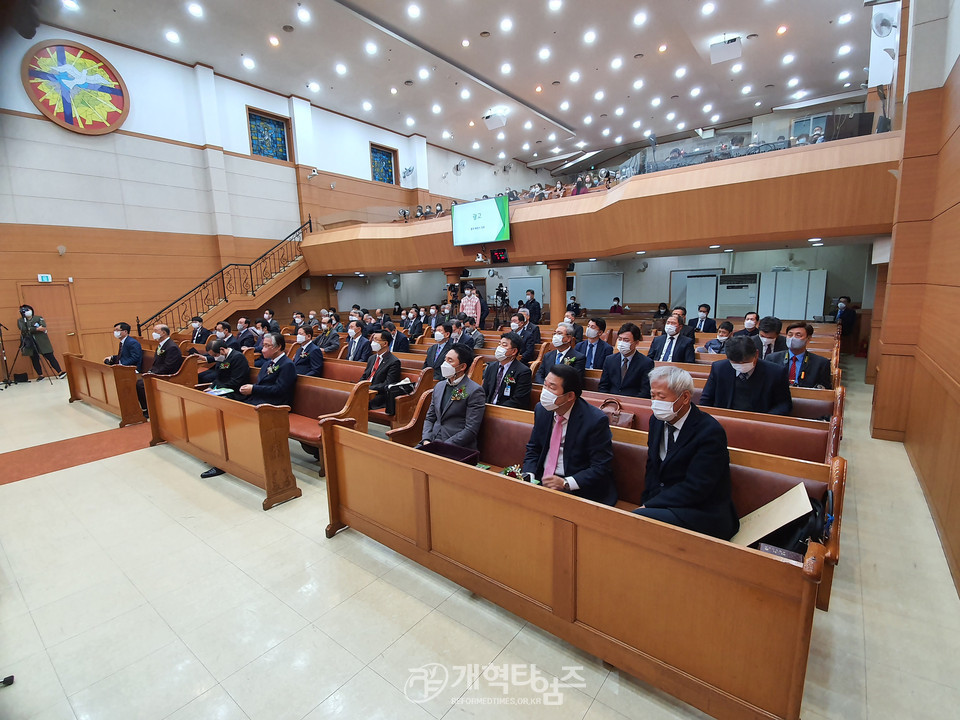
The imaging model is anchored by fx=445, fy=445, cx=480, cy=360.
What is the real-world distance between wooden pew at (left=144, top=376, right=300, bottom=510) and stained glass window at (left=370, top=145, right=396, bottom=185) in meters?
13.1

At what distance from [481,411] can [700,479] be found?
165cm

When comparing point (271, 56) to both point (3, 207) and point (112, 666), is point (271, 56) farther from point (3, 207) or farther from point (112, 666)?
point (112, 666)

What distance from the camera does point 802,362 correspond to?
15.1 feet

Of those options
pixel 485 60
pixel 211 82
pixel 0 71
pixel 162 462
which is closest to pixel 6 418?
pixel 162 462

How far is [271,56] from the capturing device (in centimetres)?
1111

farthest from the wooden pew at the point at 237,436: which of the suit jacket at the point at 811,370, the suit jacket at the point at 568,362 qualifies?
the suit jacket at the point at 811,370

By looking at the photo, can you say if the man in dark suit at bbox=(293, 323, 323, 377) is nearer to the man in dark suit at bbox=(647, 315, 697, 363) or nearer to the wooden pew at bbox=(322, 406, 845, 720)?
the wooden pew at bbox=(322, 406, 845, 720)

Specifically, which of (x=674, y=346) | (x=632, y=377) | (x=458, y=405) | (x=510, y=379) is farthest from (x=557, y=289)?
(x=458, y=405)

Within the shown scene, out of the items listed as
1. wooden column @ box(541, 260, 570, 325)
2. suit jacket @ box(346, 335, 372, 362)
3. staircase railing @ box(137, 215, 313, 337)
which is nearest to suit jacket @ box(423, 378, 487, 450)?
suit jacket @ box(346, 335, 372, 362)

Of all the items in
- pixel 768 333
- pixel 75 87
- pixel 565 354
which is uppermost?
pixel 75 87

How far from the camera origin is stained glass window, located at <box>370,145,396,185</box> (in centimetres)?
1588

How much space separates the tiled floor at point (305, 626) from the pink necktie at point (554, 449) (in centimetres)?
80

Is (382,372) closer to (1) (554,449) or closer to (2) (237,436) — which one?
(2) (237,436)

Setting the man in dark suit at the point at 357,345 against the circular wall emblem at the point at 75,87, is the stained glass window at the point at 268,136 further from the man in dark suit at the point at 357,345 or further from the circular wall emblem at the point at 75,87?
the man in dark suit at the point at 357,345
